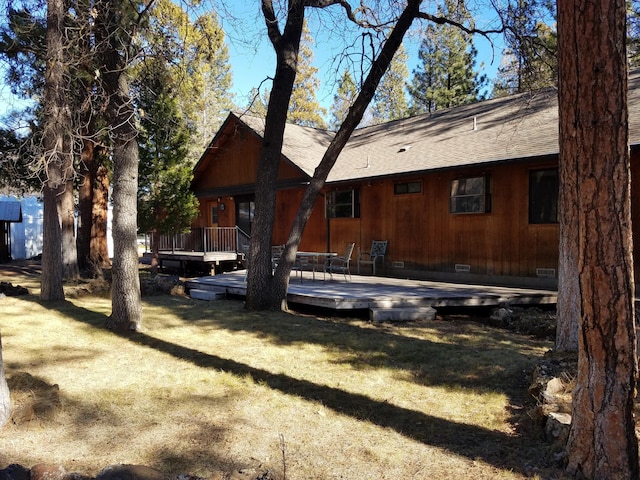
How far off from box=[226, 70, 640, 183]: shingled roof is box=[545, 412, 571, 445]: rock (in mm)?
6267

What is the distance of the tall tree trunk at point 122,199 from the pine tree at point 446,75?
931 inches

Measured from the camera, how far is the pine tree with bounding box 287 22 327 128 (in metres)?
34.2

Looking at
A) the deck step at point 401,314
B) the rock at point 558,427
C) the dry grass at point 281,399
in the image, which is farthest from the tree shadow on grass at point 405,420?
the deck step at point 401,314

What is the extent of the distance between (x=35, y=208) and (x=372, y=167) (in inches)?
864

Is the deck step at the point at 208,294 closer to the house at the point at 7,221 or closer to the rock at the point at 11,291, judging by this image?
the rock at the point at 11,291

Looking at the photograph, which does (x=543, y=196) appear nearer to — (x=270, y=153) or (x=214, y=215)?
(x=270, y=153)

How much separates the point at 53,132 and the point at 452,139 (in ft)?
29.5

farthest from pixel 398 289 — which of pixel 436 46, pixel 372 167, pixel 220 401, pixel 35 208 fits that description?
pixel 35 208

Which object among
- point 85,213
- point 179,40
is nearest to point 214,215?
point 85,213

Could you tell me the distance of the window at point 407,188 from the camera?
11.6 m

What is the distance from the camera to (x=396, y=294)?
336 inches

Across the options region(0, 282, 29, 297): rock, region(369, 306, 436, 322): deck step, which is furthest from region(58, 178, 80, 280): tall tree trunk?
region(369, 306, 436, 322): deck step

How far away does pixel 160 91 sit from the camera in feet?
39.4

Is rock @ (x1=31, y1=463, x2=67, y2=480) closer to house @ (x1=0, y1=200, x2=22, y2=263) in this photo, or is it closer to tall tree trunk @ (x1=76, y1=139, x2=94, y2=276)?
tall tree trunk @ (x1=76, y1=139, x2=94, y2=276)
